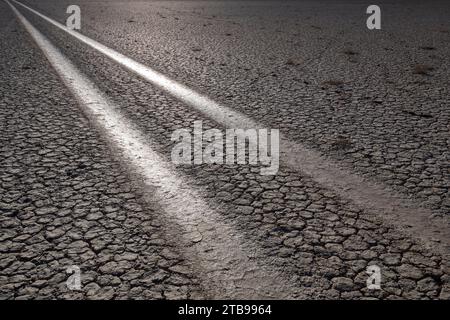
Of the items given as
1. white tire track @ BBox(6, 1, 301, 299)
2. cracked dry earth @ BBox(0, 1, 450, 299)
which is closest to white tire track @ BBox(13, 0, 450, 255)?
cracked dry earth @ BBox(0, 1, 450, 299)

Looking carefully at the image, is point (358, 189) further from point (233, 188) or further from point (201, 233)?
point (201, 233)

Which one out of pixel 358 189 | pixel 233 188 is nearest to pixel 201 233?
pixel 233 188

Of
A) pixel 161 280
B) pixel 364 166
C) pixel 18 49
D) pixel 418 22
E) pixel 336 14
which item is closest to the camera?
pixel 161 280

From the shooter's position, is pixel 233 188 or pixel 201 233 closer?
pixel 201 233

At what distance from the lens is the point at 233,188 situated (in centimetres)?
266

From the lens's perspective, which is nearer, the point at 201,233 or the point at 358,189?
the point at 201,233

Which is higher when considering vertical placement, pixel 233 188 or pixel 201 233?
pixel 233 188

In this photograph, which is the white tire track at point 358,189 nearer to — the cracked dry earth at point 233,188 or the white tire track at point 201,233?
the cracked dry earth at point 233,188

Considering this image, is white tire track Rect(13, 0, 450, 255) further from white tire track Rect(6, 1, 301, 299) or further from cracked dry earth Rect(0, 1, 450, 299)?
white tire track Rect(6, 1, 301, 299)

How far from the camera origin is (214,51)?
713 centimetres

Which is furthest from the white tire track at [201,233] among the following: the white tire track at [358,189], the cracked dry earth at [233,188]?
the white tire track at [358,189]

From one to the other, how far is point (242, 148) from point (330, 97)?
171 cm
